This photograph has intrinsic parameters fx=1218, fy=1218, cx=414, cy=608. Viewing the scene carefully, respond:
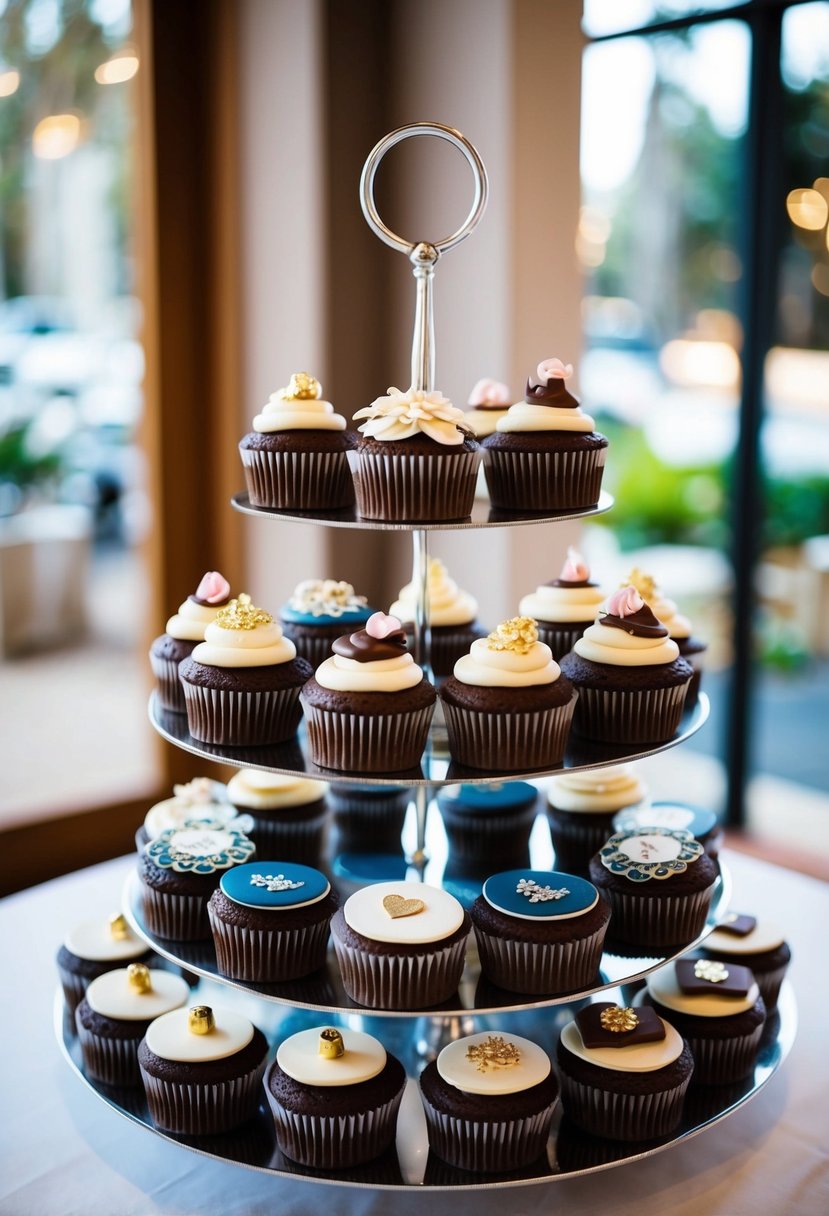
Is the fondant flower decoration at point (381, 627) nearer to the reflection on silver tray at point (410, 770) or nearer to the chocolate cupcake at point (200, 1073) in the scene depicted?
the reflection on silver tray at point (410, 770)

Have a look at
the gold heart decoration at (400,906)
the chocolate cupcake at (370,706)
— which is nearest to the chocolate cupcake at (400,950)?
the gold heart decoration at (400,906)

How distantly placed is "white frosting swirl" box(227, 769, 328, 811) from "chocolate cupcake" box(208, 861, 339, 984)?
15.0 inches

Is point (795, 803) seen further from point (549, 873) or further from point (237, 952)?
point (237, 952)

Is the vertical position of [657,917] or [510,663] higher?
[510,663]

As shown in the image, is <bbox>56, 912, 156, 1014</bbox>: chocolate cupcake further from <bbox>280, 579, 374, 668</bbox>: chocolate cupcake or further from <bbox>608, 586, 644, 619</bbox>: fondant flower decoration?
<bbox>608, 586, 644, 619</bbox>: fondant flower decoration

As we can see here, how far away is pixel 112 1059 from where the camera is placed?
194 centimetres

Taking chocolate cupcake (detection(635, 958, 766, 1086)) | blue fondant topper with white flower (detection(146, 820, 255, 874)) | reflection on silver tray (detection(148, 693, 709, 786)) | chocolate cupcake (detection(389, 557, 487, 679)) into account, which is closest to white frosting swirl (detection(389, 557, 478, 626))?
chocolate cupcake (detection(389, 557, 487, 679))

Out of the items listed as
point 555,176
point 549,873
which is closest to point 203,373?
point 555,176

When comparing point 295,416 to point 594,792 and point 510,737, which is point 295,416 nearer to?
point 510,737

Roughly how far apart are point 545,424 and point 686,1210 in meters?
1.17

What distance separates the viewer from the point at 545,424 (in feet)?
6.17

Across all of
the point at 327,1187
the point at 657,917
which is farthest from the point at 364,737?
Answer: the point at 327,1187

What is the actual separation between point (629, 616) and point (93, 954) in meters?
1.10

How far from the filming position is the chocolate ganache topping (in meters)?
1.90
